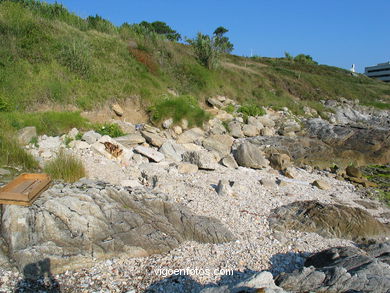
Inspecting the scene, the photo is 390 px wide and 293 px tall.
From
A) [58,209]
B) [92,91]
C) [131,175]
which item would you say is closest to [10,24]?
[92,91]

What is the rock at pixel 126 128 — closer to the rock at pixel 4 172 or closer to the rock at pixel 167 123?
the rock at pixel 167 123

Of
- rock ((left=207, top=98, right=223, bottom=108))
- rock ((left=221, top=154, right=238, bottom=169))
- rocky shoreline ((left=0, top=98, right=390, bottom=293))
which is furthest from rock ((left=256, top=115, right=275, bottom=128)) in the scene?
rock ((left=221, top=154, right=238, bottom=169))

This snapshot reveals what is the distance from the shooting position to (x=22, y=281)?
13.1ft

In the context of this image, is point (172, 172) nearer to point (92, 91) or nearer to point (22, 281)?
point (22, 281)

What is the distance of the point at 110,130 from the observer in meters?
10.5

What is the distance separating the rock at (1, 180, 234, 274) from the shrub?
189 inches

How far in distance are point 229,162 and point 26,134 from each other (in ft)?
18.9

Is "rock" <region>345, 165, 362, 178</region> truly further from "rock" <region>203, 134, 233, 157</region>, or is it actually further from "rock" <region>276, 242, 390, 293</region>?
"rock" <region>276, 242, 390, 293</region>

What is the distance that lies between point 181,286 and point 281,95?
24.0 meters

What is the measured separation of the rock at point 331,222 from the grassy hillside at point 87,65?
8.59 metres

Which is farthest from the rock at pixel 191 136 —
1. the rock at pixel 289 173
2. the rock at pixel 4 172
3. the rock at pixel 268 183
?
the rock at pixel 4 172

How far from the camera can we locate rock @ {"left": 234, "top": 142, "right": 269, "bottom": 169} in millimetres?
10016

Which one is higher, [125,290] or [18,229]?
[18,229]

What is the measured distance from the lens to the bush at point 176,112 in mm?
12922
